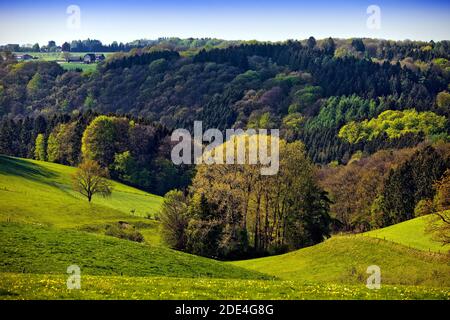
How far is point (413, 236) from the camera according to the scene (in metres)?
71.8

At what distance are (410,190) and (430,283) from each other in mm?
64293

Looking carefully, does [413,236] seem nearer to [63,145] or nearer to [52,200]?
[52,200]

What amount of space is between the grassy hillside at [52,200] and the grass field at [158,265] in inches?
10.3

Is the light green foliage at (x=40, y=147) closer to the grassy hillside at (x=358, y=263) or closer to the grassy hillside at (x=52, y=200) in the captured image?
the grassy hillside at (x=52, y=200)

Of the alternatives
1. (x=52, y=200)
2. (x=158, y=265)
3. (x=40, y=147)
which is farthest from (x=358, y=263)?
(x=40, y=147)

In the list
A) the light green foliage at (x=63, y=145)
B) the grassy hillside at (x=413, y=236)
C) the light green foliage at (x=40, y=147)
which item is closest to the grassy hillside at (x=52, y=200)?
the light green foliage at (x=63, y=145)

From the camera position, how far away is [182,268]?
47.8m

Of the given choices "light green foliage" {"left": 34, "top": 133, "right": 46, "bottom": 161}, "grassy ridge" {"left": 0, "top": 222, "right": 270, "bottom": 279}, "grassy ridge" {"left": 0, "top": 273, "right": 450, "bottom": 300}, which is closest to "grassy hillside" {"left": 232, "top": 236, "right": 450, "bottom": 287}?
"grassy ridge" {"left": 0, "top": 222, "right": 270, "bottom": 279}

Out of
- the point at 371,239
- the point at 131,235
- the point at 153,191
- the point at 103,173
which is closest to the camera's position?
the point at 371,239

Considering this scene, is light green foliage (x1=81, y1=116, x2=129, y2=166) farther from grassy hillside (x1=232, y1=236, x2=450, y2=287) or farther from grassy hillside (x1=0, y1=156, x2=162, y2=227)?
grassy hillside (x1=232, y1=236, x2=450, y2=287)

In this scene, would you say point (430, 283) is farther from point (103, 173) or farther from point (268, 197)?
point (103, 173)

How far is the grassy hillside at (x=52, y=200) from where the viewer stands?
7912cm

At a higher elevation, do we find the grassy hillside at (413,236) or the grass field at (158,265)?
the grass field at (158,265)
